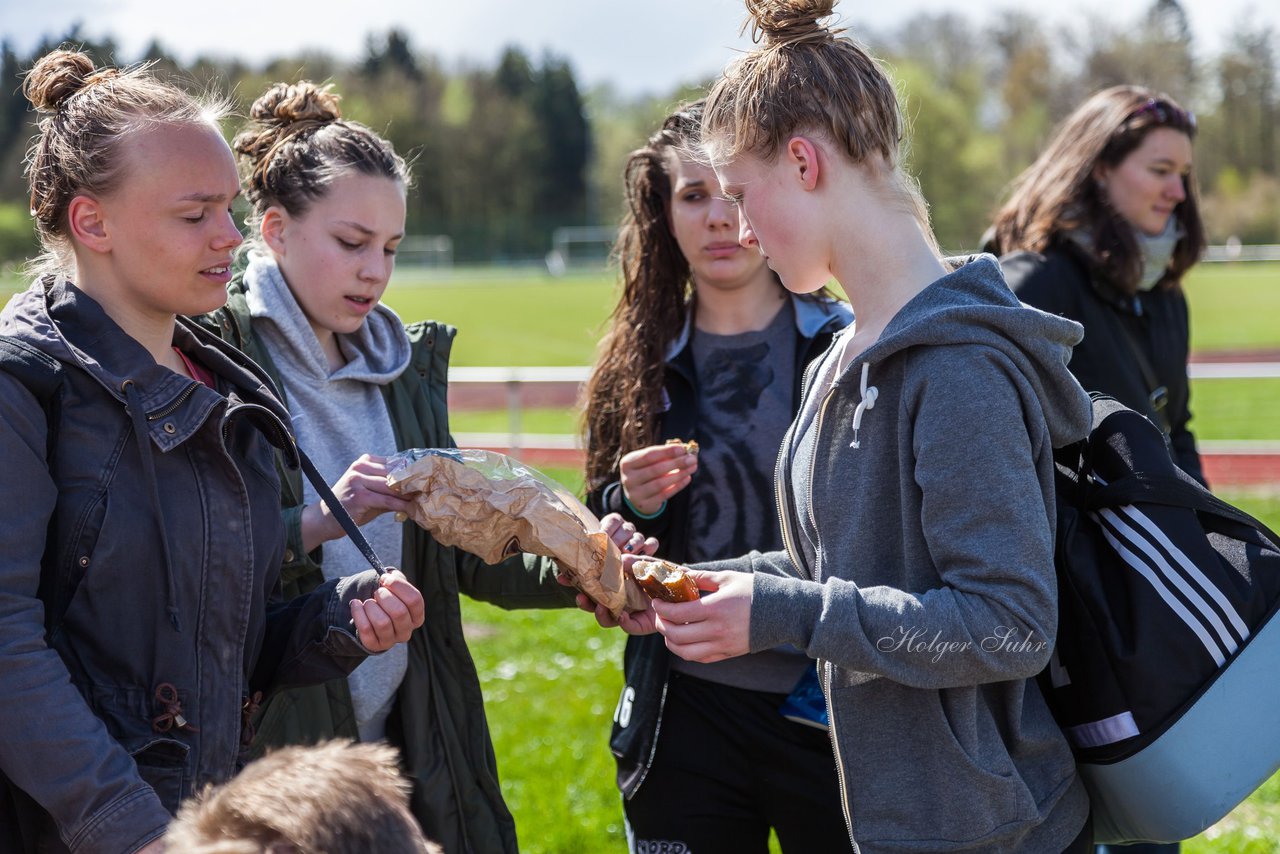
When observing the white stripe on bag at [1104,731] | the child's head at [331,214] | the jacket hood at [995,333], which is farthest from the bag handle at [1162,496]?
the child's head at [331,214]

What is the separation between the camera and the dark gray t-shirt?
2.97m

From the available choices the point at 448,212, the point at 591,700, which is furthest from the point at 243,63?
the point at 591,700

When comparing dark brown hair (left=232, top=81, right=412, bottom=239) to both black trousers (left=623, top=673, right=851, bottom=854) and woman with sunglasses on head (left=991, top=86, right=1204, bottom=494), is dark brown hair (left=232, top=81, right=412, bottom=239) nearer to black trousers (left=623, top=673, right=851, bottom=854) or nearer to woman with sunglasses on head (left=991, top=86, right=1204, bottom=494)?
black trousers (left=623, top=673, right=851, bottom=854)

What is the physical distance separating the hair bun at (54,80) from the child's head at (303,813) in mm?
1337

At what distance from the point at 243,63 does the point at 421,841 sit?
59.4 meters

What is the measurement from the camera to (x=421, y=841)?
134 centimetres

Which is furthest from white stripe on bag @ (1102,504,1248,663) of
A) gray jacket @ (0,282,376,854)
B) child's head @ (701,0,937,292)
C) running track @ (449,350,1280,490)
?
running track @ (449,350,1280,490)

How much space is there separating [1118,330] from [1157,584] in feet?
7.07

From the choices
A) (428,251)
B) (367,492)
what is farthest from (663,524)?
(428,251)

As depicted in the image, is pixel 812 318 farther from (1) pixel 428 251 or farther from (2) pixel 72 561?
(1) pixel 428 251

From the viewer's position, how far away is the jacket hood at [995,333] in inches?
73.3

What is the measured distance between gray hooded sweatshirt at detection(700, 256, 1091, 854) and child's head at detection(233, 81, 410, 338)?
4.19ft

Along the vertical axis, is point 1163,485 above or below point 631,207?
below

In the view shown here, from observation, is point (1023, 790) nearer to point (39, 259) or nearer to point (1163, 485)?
point (1163, 485)
